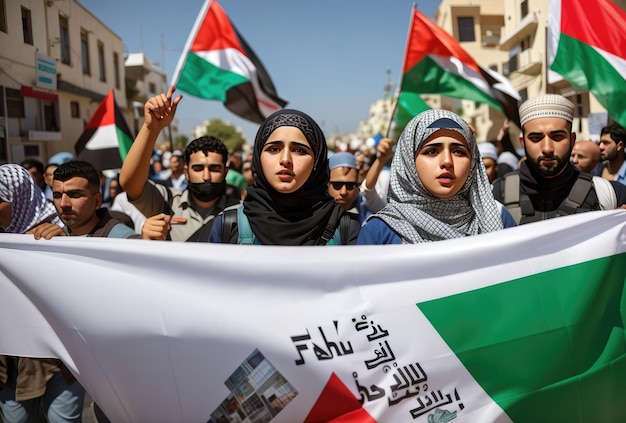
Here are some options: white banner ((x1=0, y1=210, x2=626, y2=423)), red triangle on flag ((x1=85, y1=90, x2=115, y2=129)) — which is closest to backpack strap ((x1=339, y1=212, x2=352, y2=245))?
white banner ((x1=0, y1=210, x2=626, y2=423))

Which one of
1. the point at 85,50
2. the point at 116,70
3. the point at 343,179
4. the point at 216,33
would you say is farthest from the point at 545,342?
the point at 116,70

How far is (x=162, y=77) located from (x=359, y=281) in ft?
119

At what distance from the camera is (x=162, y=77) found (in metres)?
35.3

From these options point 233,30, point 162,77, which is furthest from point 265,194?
point 162,77

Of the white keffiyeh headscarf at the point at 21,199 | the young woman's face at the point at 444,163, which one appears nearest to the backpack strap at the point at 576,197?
the young woman's face at the point at 444,163

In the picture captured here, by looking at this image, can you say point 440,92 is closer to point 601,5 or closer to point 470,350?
point 601,5

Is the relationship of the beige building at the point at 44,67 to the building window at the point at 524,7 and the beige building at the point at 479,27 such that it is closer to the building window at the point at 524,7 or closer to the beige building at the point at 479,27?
the building window at the point at 524,7

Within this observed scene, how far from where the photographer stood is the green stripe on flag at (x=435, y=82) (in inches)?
234

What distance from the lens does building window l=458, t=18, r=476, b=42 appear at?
56.5 feet

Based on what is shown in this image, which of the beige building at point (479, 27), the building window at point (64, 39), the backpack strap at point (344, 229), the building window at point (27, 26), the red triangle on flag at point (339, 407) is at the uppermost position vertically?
the beige building at point (479, 27)

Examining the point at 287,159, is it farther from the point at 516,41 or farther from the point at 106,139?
the point at 516,41

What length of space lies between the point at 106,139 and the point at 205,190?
10.6ft

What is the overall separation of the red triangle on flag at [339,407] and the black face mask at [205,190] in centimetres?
188

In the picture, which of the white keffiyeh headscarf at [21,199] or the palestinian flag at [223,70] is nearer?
the white keffiyeh headscarf at [21,199]
